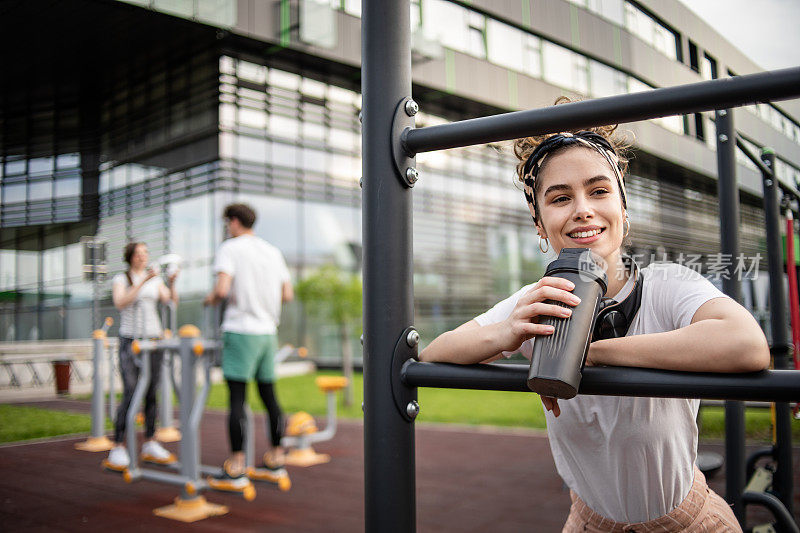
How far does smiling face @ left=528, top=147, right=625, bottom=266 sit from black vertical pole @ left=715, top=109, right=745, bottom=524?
0.72m

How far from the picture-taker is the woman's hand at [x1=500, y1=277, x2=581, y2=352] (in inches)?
22.2

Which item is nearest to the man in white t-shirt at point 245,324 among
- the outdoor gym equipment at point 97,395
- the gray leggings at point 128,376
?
the gray leggings at point 128,376

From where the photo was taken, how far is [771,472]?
219 cm

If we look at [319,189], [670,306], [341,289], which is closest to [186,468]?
[670,306]

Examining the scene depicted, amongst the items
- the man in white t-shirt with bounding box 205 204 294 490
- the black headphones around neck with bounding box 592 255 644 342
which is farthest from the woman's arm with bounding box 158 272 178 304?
the black headphones around neck with bounding box 592 255 644 342

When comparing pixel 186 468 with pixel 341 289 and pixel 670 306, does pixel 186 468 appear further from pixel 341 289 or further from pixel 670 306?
pixel 341 289

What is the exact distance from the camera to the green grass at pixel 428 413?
17.8 feet

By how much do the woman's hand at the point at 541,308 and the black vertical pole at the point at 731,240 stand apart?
94cm

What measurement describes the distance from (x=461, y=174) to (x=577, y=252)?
12.2 metres

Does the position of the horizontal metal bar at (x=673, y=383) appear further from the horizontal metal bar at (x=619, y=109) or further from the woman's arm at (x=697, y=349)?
the horizontal metal bar at (x=619, y=109)

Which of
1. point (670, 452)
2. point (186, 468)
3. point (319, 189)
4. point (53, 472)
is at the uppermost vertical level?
point (319, 189)

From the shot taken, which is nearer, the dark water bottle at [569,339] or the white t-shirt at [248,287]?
the dark water bottle at [569,339]

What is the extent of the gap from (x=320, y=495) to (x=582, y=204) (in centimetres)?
300

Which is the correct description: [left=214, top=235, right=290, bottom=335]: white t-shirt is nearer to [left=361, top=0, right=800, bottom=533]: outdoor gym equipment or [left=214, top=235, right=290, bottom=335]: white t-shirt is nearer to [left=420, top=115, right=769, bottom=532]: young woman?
[left=420, top=115, right=769, bottom=532]: young woman
